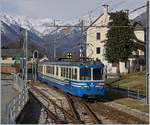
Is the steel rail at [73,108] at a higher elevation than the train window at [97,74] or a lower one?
lower

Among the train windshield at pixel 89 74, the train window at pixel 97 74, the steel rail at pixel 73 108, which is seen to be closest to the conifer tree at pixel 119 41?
the steel rail at pixel 73 108

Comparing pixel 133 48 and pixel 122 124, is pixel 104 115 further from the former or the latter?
pixel 133 48

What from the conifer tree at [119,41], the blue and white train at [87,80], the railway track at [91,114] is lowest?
the railway track at [91,114]

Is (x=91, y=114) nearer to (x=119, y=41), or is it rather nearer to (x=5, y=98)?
(x=5, y=98)

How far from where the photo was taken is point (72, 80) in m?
32.4

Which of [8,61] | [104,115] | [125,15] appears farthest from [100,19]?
[104,115]

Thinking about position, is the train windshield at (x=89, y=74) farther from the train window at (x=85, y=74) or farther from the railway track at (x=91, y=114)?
the railway track at (x=91, y=114)

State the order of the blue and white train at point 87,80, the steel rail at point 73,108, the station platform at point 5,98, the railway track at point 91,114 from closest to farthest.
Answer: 1. the station platform at point 5,98
2. the railway track at point 91,114
3. the steel rail at point 73,108
4. the blue and white train at point 87,80

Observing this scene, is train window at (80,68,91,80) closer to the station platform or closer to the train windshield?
the train windshield

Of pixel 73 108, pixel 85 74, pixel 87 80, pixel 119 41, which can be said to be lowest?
pixel 73 108

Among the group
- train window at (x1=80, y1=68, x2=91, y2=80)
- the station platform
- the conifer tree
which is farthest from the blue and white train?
the conifer tree

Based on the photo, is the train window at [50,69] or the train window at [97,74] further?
the train window at [50,69]

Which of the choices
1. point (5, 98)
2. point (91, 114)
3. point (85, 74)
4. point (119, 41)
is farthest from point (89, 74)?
point (119, 41)

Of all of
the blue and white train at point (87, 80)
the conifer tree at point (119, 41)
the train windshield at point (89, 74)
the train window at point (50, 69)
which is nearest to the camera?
the blue and white train at point (87, 80)
